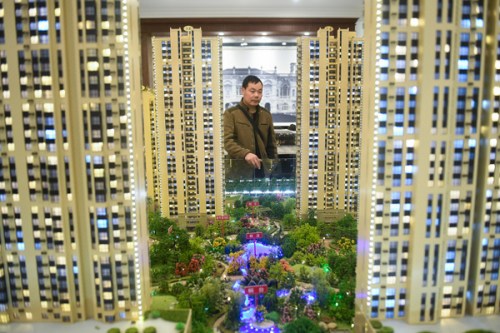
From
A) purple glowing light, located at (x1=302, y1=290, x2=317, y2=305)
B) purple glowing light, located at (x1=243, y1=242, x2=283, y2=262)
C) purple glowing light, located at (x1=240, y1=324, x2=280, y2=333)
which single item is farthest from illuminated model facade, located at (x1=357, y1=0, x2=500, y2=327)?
purple glowing light, located at (x1=243, y1=242, x2=283, y2=262)

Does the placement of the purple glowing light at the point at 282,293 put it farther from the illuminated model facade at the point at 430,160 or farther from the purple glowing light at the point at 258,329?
the illuminated model facade at the point at 430,160

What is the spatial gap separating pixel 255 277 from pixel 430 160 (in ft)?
58.0

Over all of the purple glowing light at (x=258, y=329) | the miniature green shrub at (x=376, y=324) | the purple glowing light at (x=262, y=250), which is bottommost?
the purple glowing light at (x=258, y=329)

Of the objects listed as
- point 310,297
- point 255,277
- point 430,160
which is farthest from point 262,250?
point 430,160

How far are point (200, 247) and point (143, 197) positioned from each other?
16.3m

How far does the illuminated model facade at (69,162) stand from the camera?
24828 millimetres

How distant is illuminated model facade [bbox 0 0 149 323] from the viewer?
2483 cm

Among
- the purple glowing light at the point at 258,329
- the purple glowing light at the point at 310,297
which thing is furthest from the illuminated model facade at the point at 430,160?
the purple glowing light at the point at 258,329

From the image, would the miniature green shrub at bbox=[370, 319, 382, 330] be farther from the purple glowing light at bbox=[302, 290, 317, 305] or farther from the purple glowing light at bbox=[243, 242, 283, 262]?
the purple glowing light at bbox=[243, 242, 283, 262]

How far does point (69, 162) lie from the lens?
25.5 metres

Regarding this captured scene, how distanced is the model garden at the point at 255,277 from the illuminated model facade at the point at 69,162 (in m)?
5.10

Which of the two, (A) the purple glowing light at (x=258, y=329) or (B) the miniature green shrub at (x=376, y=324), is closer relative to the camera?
(B) the miniature green shrub at (x=376, y=324)

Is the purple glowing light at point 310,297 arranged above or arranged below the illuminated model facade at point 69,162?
below

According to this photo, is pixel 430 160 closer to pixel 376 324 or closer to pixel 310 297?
pixel 376 324
